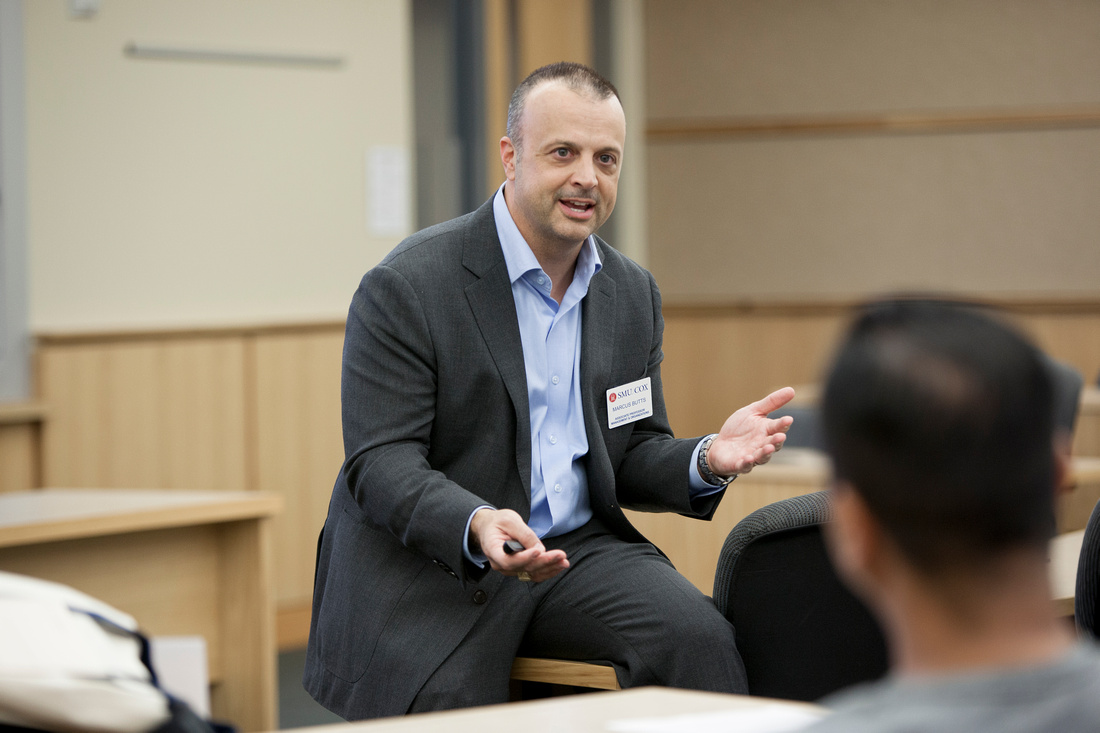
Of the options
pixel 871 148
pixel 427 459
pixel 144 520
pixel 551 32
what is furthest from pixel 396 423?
pixel 871 148

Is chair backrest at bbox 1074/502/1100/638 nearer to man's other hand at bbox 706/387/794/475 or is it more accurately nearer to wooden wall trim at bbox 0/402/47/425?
man's other hand at bbox 706/387/794/475

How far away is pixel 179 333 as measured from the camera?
4.70 meters

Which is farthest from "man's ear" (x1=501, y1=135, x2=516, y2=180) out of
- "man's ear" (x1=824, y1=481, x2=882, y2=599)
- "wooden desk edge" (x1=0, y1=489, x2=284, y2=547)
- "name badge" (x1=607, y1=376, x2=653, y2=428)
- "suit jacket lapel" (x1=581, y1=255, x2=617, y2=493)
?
"man's ear" (x1=824, y1=481, x2=882, y2=599)

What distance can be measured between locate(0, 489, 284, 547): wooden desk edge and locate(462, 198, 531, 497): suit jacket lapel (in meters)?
1.00

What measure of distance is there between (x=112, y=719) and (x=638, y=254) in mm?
5741

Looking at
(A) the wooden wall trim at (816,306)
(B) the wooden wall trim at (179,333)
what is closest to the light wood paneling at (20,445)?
(B) the wooden wall trim at (179,333)

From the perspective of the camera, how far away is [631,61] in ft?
21.7

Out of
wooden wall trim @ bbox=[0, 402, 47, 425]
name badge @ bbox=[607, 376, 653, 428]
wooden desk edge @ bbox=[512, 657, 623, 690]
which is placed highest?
name badge @ bbox=[607, 376, 653, 428]

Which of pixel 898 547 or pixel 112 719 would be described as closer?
pixel 898 547

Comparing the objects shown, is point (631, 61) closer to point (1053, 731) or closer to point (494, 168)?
point (494, 168)

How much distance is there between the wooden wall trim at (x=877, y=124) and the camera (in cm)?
612

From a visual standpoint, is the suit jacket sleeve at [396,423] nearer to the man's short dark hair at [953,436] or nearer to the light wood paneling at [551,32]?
the man's short dark hair at [953,436]

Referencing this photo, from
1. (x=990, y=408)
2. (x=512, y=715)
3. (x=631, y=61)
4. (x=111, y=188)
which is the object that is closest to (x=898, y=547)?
(x=990, y=408)

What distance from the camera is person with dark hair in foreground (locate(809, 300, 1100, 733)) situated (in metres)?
0.75
